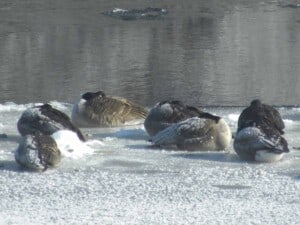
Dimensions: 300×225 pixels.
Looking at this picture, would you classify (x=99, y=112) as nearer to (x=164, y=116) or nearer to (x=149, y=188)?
(x=164, y=116)

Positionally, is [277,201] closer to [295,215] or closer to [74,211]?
[295,215]

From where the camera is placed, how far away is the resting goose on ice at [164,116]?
862 centimetres

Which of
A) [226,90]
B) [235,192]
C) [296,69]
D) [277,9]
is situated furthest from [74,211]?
[277,9]

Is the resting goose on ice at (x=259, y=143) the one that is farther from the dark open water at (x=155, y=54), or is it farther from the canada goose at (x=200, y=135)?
the dark open water at (x=155, y=54)

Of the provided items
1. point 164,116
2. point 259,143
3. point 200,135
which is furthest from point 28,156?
point 259,143

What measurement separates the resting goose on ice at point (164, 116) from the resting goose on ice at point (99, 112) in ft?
2.07

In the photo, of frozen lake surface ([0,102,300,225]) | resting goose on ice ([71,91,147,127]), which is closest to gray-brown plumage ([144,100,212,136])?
frozen lake surface ([0,102,300,225])

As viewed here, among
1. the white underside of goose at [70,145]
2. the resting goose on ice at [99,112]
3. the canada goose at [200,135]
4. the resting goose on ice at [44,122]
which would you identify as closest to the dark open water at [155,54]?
the resting goose on ice at [99,112]

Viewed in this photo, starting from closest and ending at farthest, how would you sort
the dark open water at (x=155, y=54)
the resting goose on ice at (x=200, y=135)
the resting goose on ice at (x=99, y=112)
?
the resting goose on ice at (x=200, y=135), the resting goose on ice at (x=99, y=112), the dark open water at (x=155, y=54)

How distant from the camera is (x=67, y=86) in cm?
1413

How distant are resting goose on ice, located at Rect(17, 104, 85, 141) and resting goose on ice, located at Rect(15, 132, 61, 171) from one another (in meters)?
0.72

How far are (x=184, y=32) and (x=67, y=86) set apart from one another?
8.01m

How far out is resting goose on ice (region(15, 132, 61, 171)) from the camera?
7379mm

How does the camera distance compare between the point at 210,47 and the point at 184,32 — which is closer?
the point at 210,47
